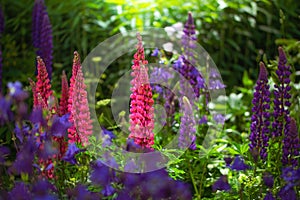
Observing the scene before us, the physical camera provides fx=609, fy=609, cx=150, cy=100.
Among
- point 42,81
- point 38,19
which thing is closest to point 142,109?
point 42,81

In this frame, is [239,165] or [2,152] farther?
[239,165]

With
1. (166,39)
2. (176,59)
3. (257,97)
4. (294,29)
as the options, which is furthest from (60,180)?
(294,29)

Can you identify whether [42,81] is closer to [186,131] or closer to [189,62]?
[186,131]

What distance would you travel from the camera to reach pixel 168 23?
15.8 feet

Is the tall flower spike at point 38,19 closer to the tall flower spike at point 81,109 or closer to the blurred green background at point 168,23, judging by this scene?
the blurred green background at point 168,23

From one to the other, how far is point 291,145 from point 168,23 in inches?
97.1

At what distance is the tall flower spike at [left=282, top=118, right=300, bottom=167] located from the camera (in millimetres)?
2500

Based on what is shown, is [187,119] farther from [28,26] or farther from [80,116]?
[28,26]

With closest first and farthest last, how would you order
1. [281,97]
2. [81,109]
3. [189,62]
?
[81,109], [281,97], [189,62]

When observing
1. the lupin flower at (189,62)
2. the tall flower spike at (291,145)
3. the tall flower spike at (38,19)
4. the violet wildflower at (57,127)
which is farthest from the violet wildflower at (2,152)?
the tall flower spike at (38,19)

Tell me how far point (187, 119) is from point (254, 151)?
0.39 m

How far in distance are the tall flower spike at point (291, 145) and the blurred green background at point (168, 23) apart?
2105mm

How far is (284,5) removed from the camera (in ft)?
16.9

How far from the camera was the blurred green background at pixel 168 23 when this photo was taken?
4684mm
